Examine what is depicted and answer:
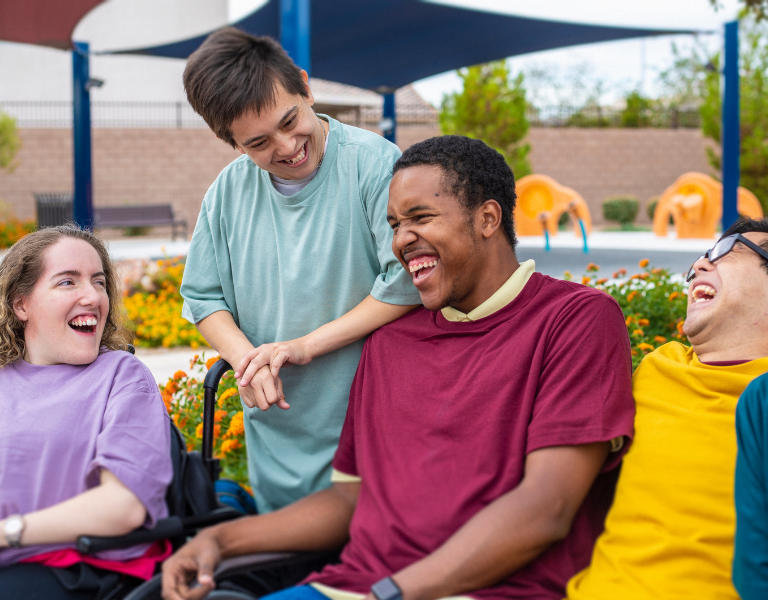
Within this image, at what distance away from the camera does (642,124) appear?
26.5 metres

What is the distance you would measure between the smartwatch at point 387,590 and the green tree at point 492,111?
63.0 feet

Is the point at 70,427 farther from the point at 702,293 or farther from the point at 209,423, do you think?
the point at 702,293

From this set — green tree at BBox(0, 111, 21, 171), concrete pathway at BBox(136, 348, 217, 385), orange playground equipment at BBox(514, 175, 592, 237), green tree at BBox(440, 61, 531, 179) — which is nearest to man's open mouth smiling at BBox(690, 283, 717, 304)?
concrete pathway at BBox(136, 348, 217, 385)

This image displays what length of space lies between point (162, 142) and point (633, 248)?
48.1 ft

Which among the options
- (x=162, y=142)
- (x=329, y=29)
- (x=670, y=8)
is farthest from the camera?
(x=162, y=142)

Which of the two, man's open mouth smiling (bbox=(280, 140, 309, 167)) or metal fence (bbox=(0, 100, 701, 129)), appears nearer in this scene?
man's open mouth smiling (bbox=(280, 140, 309, 167))

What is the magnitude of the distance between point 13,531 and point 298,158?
116 centimetres

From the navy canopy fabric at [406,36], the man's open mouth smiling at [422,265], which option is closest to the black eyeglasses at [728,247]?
the man's open mouth smiling at [422,265]

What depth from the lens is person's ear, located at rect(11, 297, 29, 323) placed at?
2.11 metres

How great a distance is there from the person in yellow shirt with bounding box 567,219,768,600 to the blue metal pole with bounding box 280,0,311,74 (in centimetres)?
509

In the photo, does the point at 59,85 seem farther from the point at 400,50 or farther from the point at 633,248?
the point at 633,248

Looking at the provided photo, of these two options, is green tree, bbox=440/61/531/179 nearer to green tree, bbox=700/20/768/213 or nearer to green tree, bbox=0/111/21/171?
green tree, bbox=700/20/768/213

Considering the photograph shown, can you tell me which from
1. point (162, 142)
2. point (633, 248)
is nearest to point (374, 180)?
point (633, 248)

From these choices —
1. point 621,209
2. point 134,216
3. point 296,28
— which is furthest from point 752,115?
point 296,28
